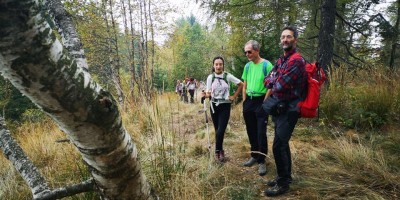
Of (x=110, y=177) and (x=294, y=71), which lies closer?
(x=110, y=177)

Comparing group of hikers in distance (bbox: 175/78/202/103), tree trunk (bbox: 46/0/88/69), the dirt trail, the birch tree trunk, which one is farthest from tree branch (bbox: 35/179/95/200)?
tree trunk (bbox: 46/0/88/69)

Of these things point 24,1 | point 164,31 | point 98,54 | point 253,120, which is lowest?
point 253,120

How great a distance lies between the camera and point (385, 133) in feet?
14.4

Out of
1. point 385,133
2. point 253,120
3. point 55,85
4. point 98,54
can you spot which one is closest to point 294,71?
point 253,120

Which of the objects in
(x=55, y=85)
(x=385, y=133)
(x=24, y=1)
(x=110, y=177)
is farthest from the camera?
(x=385, y=133)

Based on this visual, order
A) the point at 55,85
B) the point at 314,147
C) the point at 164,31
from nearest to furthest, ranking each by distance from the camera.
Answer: the point at 55,85, the point at 314,147, the point at 164,31

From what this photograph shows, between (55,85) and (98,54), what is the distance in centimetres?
1217

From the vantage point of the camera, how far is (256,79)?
348 cm

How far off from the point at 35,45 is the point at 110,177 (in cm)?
76

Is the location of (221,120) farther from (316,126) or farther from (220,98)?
(316,126)

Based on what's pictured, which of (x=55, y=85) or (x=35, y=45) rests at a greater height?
(x=35, y=45)

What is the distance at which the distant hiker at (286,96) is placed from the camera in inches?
102

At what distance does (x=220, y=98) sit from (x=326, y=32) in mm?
3540

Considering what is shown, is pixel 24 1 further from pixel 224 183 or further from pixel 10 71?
pixel 224 183
